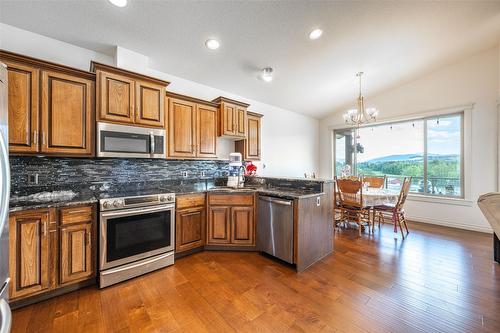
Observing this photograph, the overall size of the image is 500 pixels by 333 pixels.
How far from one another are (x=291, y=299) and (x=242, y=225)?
1.15 m

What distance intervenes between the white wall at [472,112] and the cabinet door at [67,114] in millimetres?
6036

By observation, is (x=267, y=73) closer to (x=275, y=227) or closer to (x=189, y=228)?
(x=275, y=227)

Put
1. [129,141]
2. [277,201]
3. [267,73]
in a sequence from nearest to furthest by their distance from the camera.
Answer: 1. [129,141]
2. [277,201]
3. [267,73]

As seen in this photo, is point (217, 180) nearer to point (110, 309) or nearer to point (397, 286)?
point (110, 309)

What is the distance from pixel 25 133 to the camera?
1884mm

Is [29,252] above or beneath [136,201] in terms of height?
beneath

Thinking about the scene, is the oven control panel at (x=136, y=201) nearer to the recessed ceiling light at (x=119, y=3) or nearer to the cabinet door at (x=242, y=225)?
the cabinet door at (x=242, y=225)

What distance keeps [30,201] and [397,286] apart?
3.65 metres

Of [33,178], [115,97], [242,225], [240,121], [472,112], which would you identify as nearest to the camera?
[33,178]

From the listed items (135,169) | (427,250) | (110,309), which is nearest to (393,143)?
(427,250)

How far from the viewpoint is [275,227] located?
2.59 meters

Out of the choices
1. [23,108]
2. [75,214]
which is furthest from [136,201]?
[23,108]

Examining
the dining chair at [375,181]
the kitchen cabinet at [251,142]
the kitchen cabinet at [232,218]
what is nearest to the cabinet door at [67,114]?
the kitchen cabinet at [232,218]

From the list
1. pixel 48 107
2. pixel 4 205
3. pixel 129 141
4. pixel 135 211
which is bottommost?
pixel 135 211
